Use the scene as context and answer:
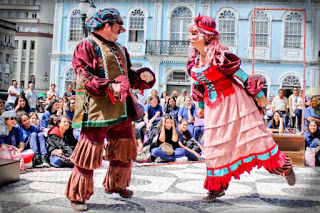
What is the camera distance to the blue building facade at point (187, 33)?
16391 mm

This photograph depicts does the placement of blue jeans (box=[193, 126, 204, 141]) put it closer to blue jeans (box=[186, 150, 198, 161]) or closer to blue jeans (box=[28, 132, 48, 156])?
blue jeans (box=[186, 150, 198, 161])

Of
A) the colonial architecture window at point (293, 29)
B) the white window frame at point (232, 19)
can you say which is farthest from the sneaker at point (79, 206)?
the colonial architecture window at point (293, 29)

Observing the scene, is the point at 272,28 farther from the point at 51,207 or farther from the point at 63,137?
the point at 51,207

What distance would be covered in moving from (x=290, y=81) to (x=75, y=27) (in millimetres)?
10126

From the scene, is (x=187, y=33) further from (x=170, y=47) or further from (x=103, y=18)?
(x=103, y=18)

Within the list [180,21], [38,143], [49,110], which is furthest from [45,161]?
[180,21]

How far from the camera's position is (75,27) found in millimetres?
17797

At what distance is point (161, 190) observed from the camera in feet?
12.5

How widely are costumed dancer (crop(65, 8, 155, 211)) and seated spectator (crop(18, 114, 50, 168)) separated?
2443 mm

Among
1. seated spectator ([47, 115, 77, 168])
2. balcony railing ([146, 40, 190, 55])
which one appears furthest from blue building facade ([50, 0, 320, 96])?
seated spectator ([47, 115, 77, 168])

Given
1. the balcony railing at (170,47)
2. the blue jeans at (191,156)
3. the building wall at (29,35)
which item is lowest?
the blue jeans at (191,156)

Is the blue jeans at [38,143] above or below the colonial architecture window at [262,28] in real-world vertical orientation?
below

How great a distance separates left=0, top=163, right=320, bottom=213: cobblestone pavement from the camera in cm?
310

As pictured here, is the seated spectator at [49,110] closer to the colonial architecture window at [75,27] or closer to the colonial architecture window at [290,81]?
the colonial architecture window at [75,27]
